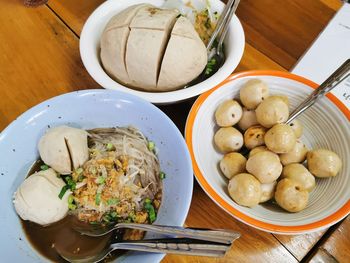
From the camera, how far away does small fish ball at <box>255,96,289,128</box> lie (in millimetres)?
925

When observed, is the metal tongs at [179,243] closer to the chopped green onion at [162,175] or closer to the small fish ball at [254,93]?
the chopped green onion at [162,175]

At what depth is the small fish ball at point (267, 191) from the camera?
0.89m

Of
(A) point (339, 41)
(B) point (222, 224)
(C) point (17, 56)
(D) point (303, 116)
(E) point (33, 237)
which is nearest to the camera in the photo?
(E) point (33, 237)

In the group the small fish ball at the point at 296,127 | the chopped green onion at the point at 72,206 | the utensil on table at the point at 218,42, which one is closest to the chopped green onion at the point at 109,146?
the chopped green onion at the point at 72,206

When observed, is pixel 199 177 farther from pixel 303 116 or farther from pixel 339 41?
pixel 339 41

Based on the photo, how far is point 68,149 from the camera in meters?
0.85

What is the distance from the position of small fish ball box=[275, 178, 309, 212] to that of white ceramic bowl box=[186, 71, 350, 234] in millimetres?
25

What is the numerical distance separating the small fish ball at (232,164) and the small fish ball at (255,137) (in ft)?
0.16

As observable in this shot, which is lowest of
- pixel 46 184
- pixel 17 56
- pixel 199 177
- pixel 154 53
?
pixel 17 56

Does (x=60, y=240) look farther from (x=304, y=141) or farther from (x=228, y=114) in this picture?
(x=304, y=141)

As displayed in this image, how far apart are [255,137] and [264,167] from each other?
0.41 feet

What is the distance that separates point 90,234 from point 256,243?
0.43m

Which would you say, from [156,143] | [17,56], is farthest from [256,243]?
[17,56]

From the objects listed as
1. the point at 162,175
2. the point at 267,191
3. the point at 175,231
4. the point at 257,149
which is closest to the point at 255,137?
the point at 257,149
